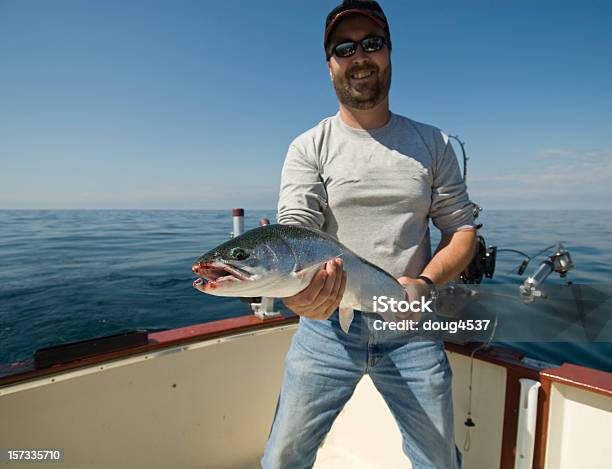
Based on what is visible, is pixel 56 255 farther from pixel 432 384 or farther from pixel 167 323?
pixel 432 384

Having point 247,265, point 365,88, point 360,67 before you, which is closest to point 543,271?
→ point 365,88

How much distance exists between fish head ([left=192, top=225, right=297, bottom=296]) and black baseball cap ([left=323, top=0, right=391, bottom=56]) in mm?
1577

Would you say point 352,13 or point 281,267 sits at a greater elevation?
point 352,13

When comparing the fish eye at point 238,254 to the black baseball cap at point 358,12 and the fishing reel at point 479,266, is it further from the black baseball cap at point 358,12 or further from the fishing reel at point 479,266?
the fishing reel at point 479,266

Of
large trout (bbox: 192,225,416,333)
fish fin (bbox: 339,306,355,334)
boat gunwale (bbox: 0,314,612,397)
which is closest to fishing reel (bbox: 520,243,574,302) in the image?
boat gunwale (bbox: 0,314,612,397)

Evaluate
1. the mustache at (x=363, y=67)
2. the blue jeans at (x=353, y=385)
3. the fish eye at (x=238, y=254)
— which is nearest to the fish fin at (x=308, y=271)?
the fish eye at (x=238, y=254)

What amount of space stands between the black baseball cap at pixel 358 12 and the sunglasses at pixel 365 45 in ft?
0.32

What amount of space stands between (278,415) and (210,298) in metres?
8.09

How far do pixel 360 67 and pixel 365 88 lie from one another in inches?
5.4

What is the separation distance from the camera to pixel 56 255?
14.6 metres

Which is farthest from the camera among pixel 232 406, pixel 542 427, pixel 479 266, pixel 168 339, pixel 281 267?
pixel 479 266

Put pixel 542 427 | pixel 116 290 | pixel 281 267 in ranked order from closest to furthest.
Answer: pixel 281 267 < pixel 542 427 < pixel 116 290

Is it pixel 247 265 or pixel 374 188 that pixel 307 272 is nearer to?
pixel 247 265

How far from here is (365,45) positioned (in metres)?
2.38
